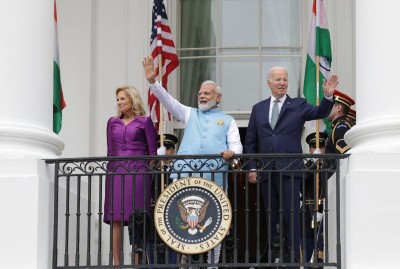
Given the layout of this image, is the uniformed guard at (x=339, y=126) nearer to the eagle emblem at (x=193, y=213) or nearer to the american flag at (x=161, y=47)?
the eagle emblem at (x=193, y=213)

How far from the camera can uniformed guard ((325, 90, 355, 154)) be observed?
531 inches

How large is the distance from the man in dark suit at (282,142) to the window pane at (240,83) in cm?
364

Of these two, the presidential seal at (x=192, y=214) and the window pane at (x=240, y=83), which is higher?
the window pane at (x=240, y=83)

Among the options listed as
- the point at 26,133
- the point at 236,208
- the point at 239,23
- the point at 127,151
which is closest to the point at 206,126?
the point at 127,151

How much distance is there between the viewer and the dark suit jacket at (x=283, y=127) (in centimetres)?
1315

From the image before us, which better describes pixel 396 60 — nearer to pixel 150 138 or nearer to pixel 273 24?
pixel 150 138

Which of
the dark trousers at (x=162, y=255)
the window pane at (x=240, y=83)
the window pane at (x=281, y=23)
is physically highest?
the window pane at (x=281, y=23)

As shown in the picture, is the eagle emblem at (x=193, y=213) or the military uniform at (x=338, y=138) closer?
the eagle emblem at (x=193, y=213)

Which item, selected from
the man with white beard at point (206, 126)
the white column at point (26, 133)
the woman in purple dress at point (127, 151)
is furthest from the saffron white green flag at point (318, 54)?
the white column at point (26, 133)

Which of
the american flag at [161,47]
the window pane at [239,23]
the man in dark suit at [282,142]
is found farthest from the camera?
the window pane at [239,23]

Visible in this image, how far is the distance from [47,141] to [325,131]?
3.84 meters

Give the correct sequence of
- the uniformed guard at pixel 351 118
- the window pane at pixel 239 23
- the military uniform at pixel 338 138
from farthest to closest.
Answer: the window pane at pixel 239 23 → the uniformed guard at pixel 351 118 → the military uniform at pixel 338 138

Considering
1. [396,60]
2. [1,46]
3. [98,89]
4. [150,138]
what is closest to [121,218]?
[150,138]

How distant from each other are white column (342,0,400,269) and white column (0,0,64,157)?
275 centimetres
